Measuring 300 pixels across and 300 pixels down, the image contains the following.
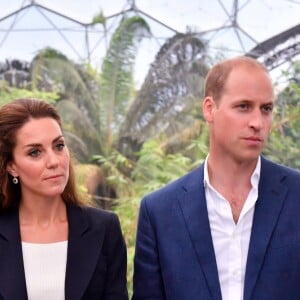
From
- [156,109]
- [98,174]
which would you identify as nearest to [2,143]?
[98,174]

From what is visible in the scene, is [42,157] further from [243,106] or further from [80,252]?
[243,106]

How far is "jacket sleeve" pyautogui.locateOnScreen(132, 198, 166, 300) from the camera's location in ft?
9.98

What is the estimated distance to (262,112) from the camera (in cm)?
285

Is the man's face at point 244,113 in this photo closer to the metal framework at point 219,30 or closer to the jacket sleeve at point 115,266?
the jacket sleeve at point 115,266

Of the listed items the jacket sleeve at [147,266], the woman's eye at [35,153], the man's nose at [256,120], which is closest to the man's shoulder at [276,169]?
the man's nose at [256,120]

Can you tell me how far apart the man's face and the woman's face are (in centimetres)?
68

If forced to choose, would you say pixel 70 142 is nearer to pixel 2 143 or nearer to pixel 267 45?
pixel 267 45

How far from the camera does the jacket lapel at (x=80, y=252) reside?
3.02 m

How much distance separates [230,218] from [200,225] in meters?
0.14

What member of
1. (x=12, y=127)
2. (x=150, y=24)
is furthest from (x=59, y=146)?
(x=150, y=24)

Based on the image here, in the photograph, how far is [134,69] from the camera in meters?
11.5

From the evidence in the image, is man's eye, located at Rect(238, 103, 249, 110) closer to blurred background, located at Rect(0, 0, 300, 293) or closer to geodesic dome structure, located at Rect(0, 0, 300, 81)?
blurred background, located at Rect(0, 0, 300, 293)

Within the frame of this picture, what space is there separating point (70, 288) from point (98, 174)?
7.70 meters

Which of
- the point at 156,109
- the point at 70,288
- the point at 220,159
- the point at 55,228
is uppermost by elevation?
the point at 156,109
